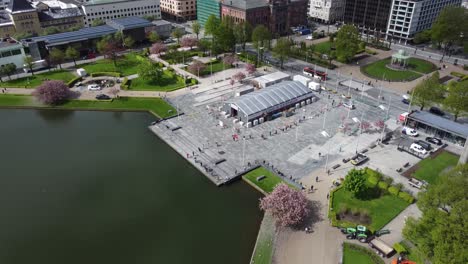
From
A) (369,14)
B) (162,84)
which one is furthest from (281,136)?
(369,14)

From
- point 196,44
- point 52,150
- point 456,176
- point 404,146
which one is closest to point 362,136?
point 404,146

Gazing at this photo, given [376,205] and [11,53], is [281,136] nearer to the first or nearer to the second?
[376,205]

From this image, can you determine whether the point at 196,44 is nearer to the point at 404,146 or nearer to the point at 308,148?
the point at 308,148

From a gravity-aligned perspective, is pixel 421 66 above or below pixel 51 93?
below

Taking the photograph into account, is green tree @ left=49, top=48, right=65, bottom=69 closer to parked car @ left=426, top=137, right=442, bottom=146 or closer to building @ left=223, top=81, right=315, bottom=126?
building @ left=223, top=81, right=315, bottom=126

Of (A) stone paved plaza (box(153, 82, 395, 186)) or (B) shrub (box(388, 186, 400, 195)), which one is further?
(A) stone paved plaza (box(153, 82, 395, 186))

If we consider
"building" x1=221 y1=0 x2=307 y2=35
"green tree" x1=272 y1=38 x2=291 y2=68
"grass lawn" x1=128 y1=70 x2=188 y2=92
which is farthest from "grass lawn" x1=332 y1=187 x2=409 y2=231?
"building" x1=221 y1=0 x2=307 y2=35

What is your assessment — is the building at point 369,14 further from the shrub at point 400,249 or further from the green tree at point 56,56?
the green tree at point 56,56
